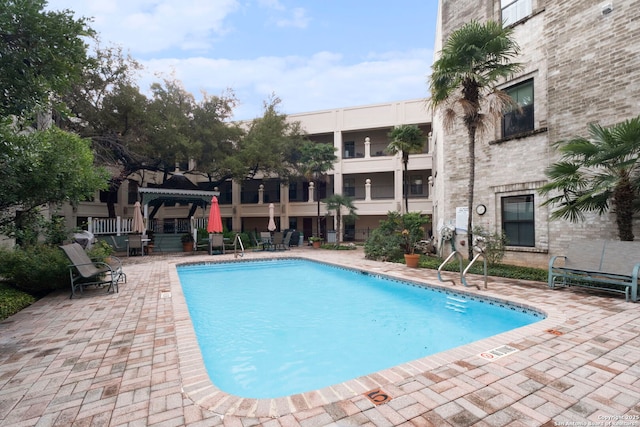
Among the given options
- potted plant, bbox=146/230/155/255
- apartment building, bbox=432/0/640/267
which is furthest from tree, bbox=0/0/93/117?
potted plant, bbox=146/230/155/255

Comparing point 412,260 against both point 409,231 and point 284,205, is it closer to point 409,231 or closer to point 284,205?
point 409,231

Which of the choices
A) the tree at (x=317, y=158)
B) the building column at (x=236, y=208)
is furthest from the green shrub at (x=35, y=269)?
the building column at (x=236, y=208)

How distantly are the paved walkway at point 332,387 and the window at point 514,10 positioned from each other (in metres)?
9.61

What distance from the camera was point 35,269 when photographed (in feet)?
19.9

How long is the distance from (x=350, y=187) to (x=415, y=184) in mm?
5087

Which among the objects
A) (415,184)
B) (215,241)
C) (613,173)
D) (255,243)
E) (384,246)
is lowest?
(255,243)

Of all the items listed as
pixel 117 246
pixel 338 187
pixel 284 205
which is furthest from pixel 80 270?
pixel 284 205

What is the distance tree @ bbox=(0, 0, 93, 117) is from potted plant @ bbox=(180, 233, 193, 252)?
12.8m

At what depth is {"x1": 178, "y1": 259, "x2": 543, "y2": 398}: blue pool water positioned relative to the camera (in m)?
3.96

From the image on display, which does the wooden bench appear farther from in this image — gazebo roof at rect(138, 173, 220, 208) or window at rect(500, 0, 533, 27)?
gazebo roof at rect(138, 173, 220, 208)

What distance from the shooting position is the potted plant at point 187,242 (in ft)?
52.3

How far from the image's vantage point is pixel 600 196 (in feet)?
21.8

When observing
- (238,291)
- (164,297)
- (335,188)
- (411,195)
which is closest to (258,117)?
(335,188)

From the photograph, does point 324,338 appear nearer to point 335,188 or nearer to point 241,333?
point 241,333
